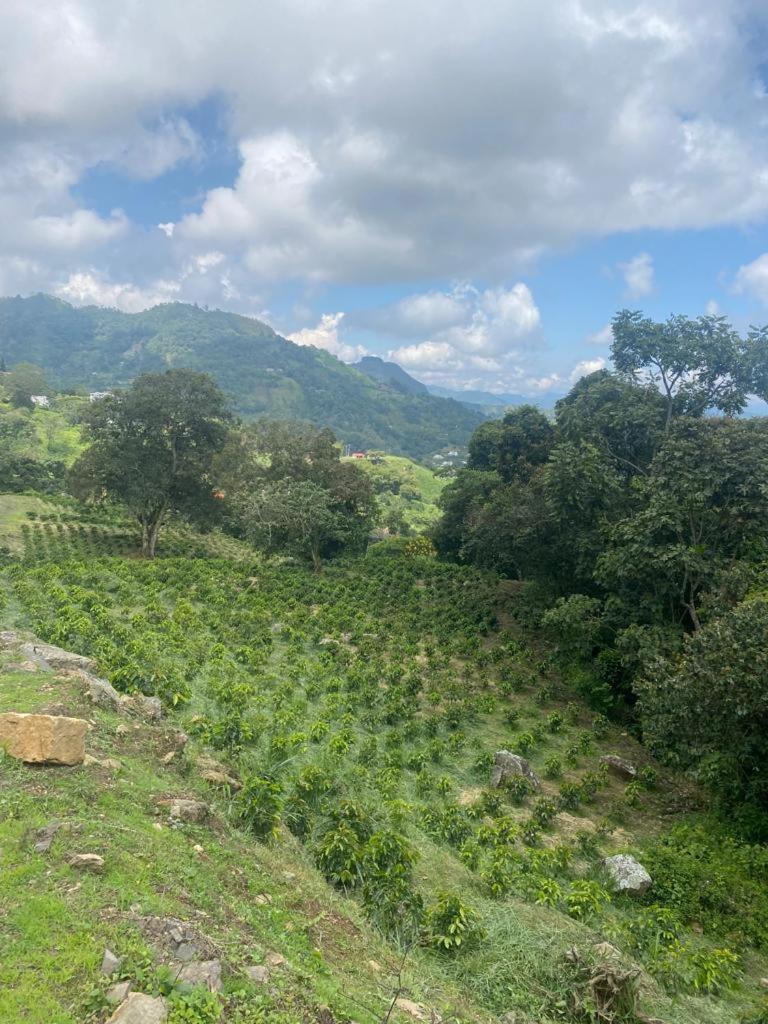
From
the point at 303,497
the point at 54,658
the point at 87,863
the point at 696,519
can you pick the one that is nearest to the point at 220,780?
the point at 87,863

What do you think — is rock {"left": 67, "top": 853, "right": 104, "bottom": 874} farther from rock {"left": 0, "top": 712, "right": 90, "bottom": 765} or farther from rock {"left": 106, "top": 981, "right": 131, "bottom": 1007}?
rock {"left": 0, "top": 712, "right": 90, "bottom": 765}

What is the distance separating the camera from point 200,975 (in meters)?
4.29

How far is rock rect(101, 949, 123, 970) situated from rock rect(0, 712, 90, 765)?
3.01 m

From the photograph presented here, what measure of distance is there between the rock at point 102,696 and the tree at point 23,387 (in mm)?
93620

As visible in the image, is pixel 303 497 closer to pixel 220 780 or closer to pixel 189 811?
pixel 220 780

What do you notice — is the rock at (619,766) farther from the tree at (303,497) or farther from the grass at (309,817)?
the tree at (303,497)

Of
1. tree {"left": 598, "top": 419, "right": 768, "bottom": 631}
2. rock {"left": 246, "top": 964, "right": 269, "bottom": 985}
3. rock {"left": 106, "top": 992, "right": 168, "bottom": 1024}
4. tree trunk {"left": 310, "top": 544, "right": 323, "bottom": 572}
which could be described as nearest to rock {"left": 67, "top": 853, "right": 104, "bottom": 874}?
rock {"left": 106, "top": 992, "right": 168, "bottom": 1024}

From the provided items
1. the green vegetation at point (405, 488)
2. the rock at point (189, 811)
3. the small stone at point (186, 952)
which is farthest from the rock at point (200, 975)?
the green vegetation at point (405, 488)

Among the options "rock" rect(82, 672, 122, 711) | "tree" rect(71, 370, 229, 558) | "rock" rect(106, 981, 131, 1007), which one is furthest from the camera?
"tree" rect(71, 370, 229, 558)

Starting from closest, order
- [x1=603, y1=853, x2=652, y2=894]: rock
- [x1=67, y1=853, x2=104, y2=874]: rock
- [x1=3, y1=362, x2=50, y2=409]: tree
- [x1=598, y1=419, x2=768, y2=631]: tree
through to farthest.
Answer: [x1=67, y1=853, x2=104, y2=874]: rock, [x1=603, y1=853, x2=652, y2=894]: rock, [x1=598, y1=419, x2=768, y2=631]: tree, [x1=3, y1=362, x2=50, y2=409]: tree

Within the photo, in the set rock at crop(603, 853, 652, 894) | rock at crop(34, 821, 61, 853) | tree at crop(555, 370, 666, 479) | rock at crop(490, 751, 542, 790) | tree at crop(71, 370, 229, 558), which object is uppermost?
tree at crop(555, 370, 666, 479)

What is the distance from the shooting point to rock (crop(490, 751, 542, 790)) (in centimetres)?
1177

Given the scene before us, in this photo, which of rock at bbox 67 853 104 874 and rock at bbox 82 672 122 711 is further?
rock at bbox 82 672 122 711

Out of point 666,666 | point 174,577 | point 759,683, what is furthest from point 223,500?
point 759,683
